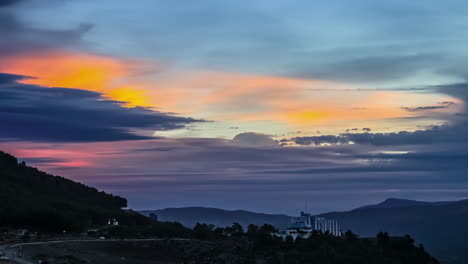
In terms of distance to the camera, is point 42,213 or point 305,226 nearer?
point 42,213

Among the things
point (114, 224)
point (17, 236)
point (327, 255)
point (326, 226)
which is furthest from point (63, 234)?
point (326, 226)

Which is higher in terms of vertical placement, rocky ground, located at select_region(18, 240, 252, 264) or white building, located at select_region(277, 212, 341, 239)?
white building, located at select_region(277, 212, 341, 239)

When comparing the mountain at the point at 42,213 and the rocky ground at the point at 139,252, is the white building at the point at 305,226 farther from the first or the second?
the mountain at the point at 42,213

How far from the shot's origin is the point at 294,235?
153m

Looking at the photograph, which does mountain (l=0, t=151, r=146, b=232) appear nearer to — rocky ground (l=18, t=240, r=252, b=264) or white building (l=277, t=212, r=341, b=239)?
rocky ground (l=18, t=240, r=252, b=264)

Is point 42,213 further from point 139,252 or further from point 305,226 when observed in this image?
point 305,226

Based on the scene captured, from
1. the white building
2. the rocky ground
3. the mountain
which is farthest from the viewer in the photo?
the white building

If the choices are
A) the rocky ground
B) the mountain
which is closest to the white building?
the rocky ground

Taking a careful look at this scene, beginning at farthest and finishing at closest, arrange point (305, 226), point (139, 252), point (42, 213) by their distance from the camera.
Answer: point (305, 226) < point (42, 213) < point (139, 252)

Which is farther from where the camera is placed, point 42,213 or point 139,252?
point 42,213

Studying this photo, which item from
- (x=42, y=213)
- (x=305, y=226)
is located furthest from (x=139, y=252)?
(x=305, y=226)

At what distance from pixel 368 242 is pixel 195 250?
33.1 meters

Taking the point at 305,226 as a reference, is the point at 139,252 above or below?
below

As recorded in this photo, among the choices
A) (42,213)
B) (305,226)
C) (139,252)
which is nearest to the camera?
(139,252)
